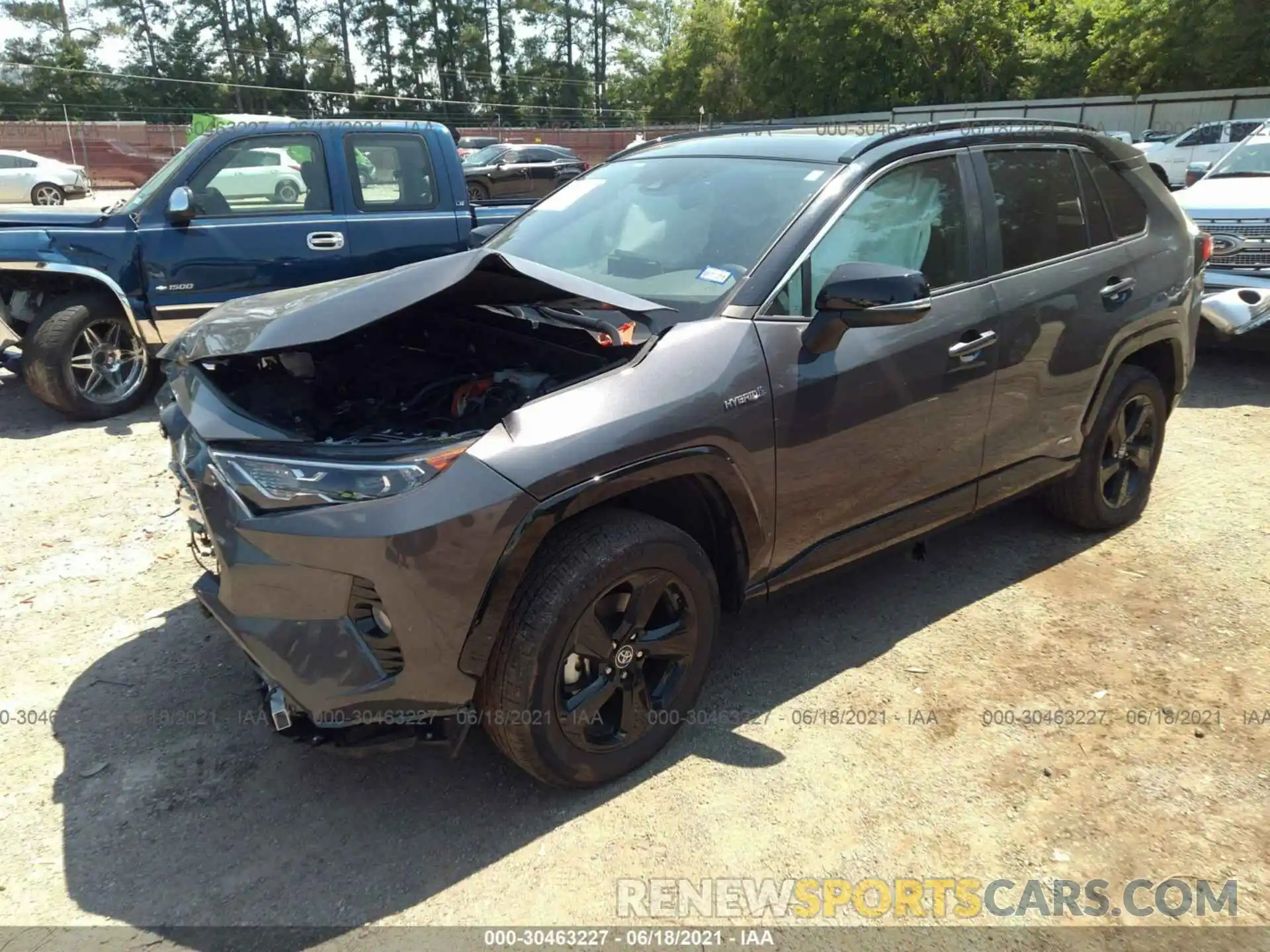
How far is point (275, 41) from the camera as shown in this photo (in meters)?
62.2

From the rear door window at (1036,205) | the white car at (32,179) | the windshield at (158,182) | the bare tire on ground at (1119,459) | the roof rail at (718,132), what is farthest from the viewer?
the white car at (32,179)

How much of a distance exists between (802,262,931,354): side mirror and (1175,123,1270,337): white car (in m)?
5.06

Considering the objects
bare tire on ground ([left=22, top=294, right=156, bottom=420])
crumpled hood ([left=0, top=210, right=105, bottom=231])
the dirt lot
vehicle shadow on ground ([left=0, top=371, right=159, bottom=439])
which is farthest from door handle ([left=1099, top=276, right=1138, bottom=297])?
crumpled hood ([left=0, top=210, right=105, bottom=231])

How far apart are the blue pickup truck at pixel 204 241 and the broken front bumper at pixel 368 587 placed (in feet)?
14.9

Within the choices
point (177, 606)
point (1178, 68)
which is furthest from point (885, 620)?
point (1178, 68)

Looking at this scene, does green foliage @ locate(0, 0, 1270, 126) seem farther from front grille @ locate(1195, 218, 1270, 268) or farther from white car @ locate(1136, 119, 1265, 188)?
front grille @ locate(1195, 218, 1270, 268)

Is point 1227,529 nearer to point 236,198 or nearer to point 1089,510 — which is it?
point 1089,510

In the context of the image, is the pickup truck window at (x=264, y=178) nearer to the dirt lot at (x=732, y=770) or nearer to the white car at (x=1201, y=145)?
the dirt lot at (x=732, y=770)

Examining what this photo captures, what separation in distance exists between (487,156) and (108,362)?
17.5 m

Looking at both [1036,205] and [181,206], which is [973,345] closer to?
[1036,205]

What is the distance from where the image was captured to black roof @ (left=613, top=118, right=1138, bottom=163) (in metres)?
3.29

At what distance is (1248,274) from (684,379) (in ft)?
Result: 20.9

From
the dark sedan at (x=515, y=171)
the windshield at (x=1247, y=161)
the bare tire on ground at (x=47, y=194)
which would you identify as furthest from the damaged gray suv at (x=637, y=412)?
the bare tire on ground at (x=47, y=194)

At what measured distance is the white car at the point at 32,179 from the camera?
879 inches
